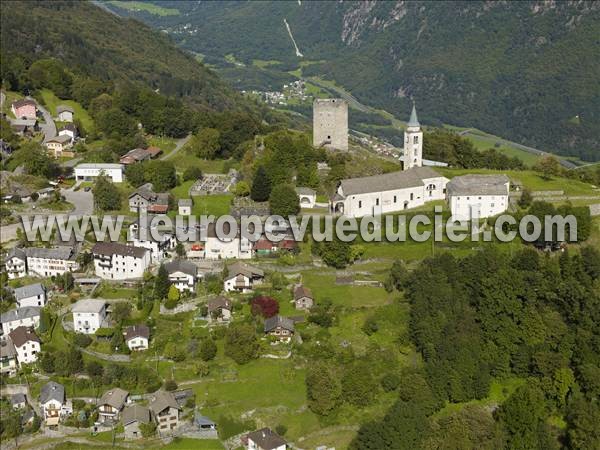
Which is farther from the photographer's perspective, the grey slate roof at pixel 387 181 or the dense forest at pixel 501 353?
the grey slate roof at pixel 387 181

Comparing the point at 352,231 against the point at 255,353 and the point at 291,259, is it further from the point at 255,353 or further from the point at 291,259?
the point at 255,353

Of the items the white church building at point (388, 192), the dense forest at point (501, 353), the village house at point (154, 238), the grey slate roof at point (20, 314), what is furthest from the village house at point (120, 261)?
the dense forest at point (501, 353)

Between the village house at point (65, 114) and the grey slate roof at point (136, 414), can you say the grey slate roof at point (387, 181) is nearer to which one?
the grey slate roof at point (136, 414)

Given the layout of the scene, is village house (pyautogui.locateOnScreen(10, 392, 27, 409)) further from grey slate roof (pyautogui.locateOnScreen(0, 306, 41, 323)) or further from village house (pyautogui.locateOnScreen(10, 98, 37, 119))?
village house (pyautogui.locateOnScreen(10, 98, 37, 119))

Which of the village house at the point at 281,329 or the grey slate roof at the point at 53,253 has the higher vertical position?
the grey slate roof at the point at 53,253

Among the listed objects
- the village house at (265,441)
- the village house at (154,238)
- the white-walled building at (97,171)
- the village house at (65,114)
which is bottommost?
the village house at (265,441)

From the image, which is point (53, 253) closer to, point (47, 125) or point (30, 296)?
point (30, 296)

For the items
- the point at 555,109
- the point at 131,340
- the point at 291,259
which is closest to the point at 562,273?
the point at 291,259
